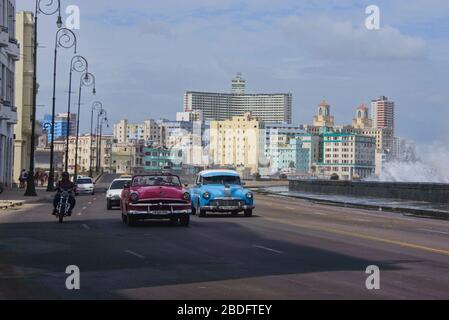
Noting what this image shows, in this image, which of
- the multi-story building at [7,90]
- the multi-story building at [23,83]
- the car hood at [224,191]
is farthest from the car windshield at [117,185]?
the multi-story building at [23,83]

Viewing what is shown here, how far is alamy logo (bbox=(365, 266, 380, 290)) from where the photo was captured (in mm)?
12758

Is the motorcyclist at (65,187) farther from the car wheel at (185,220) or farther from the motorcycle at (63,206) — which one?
the car wheel at (185,220)

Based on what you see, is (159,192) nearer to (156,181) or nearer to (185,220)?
(156,181)

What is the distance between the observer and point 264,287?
499 inches

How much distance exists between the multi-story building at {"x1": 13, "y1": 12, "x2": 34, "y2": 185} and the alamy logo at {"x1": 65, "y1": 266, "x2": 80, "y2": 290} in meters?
72.0

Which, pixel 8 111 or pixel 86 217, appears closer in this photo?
pixel 86 217

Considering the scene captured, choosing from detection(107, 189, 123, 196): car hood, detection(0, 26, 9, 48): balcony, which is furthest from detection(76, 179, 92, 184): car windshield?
detection(107, 189, 123, 196): car hood

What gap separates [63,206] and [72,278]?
15467 mm

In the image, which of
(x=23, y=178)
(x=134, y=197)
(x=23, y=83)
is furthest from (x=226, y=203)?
(x=23, y=83)

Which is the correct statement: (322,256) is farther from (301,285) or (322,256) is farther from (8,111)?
(8,111)

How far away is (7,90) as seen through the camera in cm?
7306

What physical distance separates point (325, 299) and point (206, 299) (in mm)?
1637

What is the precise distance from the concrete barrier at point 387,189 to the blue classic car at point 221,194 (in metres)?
16.3

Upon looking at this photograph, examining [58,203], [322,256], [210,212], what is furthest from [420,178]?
[322,256]
